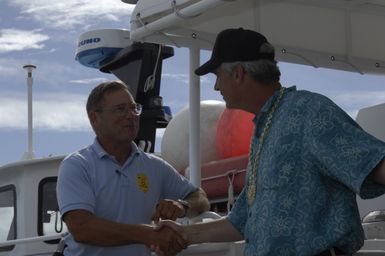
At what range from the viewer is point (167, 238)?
3113 mm

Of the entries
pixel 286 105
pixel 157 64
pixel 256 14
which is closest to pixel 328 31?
pixel 256 14

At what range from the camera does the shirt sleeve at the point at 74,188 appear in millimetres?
3092

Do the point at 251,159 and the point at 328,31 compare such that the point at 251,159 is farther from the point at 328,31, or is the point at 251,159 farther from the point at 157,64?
the point at 157,64

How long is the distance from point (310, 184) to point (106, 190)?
118 cm

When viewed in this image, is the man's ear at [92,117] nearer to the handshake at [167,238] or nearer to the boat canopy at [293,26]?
the handshake at [167,238]

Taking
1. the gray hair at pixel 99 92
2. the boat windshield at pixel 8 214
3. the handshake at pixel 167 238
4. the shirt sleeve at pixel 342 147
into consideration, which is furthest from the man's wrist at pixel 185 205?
the boat windshield at pixel 8 214

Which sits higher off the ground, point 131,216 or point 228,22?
point 228,22

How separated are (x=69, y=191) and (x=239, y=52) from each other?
1060mm

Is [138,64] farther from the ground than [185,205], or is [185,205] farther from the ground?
[138,64]

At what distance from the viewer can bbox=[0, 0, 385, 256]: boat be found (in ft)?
13.4

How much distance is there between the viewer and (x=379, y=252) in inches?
→ 112

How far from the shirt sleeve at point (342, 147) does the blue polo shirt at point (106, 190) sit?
1.19 metres

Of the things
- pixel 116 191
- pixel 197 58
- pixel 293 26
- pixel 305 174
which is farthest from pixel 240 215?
pixel 293 26

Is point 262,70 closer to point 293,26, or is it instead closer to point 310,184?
point 310,184
